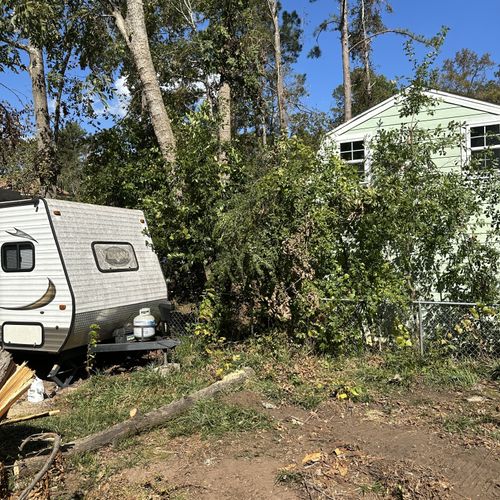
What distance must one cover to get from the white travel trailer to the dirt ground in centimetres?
239

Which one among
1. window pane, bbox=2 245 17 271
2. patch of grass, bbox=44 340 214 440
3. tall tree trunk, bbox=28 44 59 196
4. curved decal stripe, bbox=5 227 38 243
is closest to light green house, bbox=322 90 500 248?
patch of grass, bbox=44 340 214 440

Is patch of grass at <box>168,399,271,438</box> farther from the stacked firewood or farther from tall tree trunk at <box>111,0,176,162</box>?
tall tree trunk at <box>111,0,176,162</box>

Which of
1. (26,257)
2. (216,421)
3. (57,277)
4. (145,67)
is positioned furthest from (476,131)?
(26,257)

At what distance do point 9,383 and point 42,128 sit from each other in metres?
10.3

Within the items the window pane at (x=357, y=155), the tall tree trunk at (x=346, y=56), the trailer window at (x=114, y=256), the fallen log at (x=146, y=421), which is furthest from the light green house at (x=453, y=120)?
the tall tree trunk at (x=346, y=56)

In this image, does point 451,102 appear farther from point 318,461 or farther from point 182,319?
point 318,461

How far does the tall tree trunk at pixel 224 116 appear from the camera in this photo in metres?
8.86

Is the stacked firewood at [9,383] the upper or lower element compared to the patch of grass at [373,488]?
upper

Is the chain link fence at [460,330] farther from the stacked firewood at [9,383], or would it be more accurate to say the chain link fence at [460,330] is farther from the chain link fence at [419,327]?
the stacked firewood at [9,383]

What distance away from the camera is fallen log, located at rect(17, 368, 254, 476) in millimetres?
4078

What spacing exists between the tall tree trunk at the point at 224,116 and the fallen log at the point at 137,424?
4372 mm

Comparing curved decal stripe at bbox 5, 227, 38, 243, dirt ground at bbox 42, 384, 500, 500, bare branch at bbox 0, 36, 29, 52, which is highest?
bare branch at bbox 0, 36, 29, 52

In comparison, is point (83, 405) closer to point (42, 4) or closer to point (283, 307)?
point (283, 307)

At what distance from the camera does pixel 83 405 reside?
5676mm
